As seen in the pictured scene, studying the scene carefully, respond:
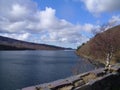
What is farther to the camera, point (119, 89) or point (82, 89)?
point (119, 89)

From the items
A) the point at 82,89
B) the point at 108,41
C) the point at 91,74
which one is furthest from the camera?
the point at 108,41

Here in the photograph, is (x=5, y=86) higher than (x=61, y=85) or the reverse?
the reverse

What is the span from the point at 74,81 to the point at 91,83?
463mm

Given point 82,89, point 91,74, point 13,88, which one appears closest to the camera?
point 82,89

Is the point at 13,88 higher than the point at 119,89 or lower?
lower

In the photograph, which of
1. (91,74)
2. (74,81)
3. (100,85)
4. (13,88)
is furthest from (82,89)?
(13,88)

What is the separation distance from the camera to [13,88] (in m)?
54.7

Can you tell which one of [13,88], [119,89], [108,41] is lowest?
[13,88]

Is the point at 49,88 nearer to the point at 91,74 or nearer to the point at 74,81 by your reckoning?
the point at 74,81

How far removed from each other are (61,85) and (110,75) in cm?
219

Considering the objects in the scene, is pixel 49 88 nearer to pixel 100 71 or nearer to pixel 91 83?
pixel 91 83

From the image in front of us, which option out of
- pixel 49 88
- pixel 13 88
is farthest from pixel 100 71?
pixel 13 88

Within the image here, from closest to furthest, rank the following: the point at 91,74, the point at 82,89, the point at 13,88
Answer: the point at 82,89 < the point at 91,74 < the point at 13,88

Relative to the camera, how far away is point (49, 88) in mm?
6867
